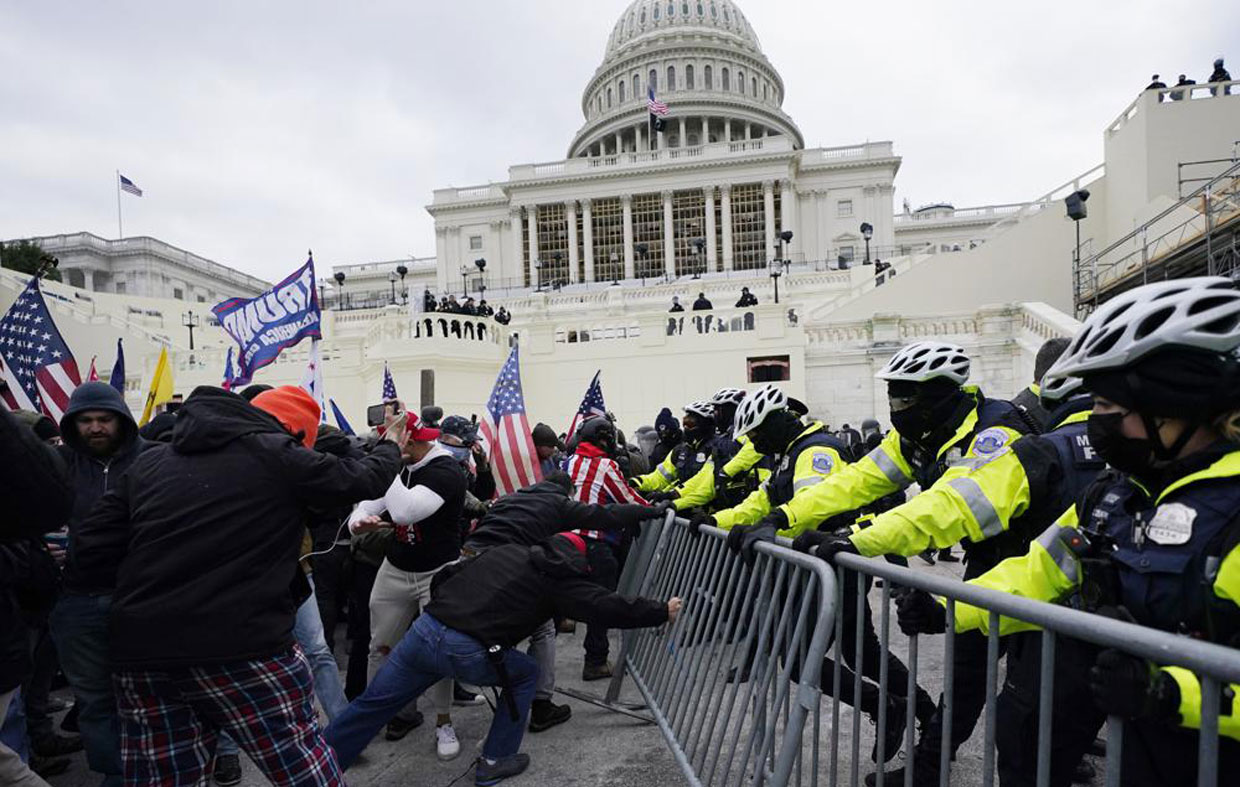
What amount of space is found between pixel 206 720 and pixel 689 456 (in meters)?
5.28

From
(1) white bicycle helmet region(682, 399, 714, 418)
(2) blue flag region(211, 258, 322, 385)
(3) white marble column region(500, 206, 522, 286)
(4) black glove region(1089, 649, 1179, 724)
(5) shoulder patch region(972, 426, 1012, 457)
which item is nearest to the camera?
(4) black glove region(1089, 649, 1179, 724)

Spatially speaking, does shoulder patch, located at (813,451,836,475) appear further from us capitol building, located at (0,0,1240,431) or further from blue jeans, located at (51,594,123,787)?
us capitol building, located at (0,0,1240,431)

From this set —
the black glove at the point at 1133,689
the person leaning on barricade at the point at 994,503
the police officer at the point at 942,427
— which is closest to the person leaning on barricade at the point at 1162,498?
the black glove at the point at 1133,689

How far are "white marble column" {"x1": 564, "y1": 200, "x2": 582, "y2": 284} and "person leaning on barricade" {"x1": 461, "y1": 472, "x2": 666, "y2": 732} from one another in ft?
181

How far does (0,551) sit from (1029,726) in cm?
373

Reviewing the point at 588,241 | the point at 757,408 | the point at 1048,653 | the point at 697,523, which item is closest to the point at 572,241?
the point at 588,241

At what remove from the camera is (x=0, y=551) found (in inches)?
107

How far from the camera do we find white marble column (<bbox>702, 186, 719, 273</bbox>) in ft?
187

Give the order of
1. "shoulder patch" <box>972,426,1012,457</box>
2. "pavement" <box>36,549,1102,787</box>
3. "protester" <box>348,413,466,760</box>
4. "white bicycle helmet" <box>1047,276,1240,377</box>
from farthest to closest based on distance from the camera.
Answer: "protester" <box>348,413,466,760</box>, "pavement" <box>36,549,1102,787</box>, "shoulder patch" <box>972,426,1012,457</box>, "white bicycle helmet" <box>1047,276,1240,377</box>

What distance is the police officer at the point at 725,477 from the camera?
554cm

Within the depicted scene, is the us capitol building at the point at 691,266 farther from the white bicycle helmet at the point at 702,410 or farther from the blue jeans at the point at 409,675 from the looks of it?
the blue jeans at the point at 409,675

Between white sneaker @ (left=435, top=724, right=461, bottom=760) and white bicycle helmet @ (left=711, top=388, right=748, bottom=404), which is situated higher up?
white bicycle helmet @ (left=711, top=388, right=748, bottom=404)

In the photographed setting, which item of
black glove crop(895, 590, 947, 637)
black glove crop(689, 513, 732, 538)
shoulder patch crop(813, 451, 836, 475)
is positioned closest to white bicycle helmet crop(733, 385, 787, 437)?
shoulder patch crop(813, 451, 836, 475)

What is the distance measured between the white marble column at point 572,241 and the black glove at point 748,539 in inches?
2216
